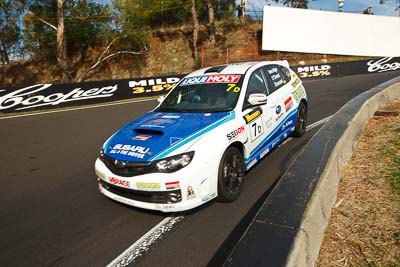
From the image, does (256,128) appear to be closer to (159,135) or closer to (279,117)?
(279,117)

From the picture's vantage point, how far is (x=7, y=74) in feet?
109

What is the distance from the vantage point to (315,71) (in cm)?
2133

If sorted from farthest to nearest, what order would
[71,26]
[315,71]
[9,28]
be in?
1. [9,28]
2. [71,26]
3. [315,71]

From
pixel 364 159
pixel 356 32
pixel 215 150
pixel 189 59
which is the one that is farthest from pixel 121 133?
pixel 356 32

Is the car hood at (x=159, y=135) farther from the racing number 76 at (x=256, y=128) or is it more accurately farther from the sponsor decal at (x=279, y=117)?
the sponsor decal at (x=279, y=117)

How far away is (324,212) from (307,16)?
28.5m

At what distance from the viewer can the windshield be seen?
4527mm

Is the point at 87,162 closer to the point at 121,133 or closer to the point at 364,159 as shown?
the point at 121,133

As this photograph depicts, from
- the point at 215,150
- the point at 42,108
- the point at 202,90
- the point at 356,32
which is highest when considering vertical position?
the point at 356,32

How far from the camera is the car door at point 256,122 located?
4.34 metres

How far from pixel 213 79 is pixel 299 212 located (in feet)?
9.92

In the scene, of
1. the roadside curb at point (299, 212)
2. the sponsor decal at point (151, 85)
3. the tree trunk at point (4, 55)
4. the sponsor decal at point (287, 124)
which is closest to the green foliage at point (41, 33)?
the tree trunk at point (4, 55)

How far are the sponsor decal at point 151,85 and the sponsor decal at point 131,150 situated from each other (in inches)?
517

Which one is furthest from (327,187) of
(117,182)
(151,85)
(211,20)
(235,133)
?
(211,20)
